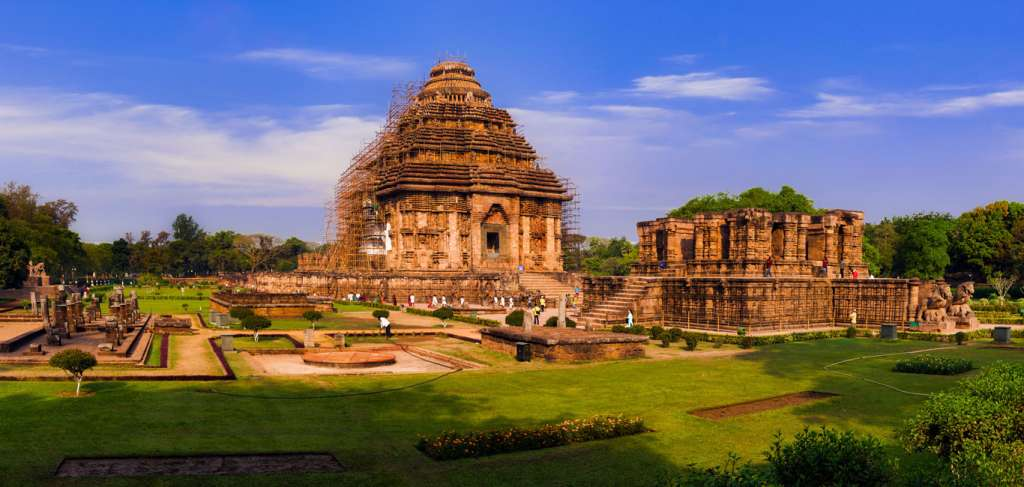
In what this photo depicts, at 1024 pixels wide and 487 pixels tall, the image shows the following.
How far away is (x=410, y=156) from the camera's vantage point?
69.3 m

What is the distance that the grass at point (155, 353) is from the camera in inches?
850

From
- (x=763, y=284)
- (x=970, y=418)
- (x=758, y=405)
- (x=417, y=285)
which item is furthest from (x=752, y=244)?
(x=970, y=418)

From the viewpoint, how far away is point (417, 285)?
57.8 meters

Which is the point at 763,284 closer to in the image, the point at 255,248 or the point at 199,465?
the point at 199,465

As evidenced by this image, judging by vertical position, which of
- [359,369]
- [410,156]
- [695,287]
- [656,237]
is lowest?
[359,369]

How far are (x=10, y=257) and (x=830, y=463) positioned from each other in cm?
5732

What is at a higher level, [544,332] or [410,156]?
[410,156]

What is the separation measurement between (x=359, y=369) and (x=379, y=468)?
11086 mm

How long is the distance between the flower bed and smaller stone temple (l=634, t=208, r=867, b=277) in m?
26.5

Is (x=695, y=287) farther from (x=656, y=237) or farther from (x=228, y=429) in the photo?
(x=228, y=429)

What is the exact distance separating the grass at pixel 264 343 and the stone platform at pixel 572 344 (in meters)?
8.30

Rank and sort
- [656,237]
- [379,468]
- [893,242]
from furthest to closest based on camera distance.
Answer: [893,242], [656,237], [379,468]

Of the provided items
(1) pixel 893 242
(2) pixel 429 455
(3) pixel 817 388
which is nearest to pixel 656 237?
(3) pixel 817 388

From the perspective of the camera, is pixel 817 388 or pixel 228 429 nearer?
pixel 228 429
